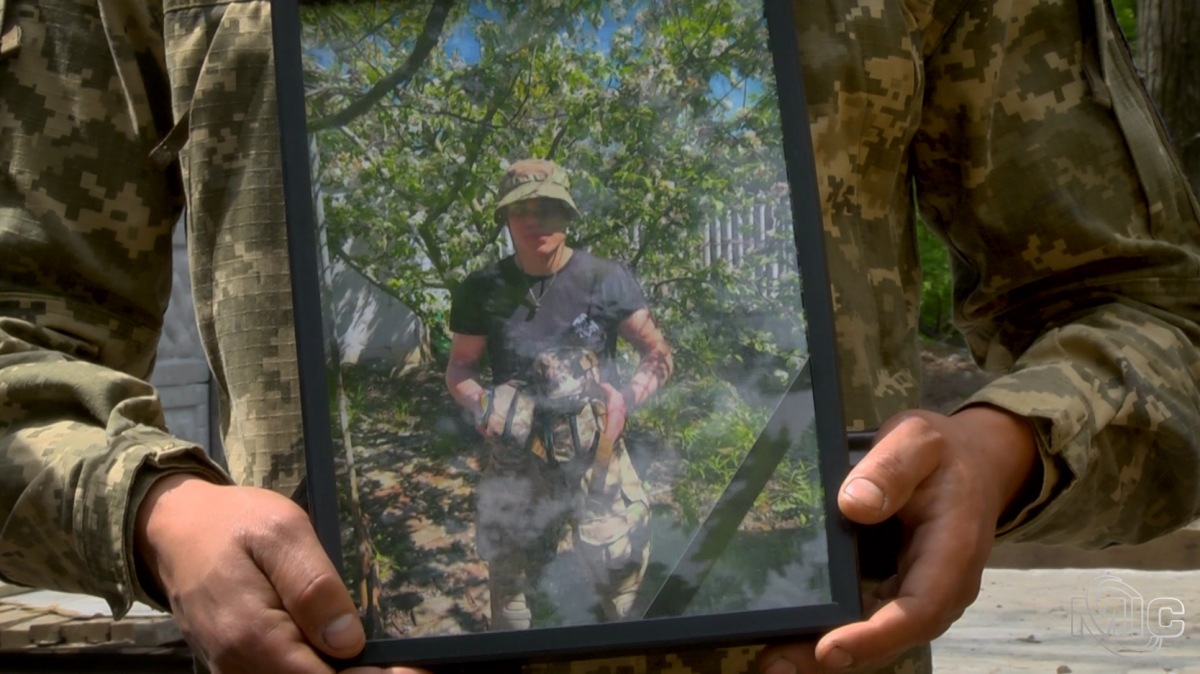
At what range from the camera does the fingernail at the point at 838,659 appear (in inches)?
38.2

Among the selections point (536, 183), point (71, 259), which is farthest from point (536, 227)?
point (71, 259)

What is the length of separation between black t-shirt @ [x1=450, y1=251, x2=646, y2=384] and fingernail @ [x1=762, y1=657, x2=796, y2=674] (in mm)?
260

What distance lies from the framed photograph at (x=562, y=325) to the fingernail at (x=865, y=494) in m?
0.04

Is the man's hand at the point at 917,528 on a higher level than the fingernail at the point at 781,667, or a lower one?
higher

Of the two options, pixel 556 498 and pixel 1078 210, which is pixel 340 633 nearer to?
pixel 556 498

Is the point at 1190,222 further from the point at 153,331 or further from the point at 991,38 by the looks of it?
the point at 153,331

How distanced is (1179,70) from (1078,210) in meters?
4.48

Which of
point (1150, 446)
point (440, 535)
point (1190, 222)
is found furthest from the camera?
point (1190, 222)

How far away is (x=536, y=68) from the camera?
1088mm

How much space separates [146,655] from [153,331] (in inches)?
148

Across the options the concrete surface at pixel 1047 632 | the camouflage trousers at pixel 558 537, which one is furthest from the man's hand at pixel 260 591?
the concrete surface at pixel 1047 632

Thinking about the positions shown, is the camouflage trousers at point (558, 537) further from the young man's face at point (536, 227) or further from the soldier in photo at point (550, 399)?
the young man's face at point (536, 227)

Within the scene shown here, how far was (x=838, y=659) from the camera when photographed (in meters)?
0.97

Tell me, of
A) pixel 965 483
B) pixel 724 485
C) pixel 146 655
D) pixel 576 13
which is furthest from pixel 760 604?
pixel 146 655
